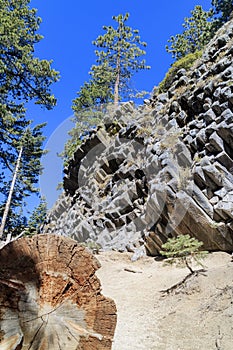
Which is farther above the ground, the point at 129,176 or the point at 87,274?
the point at 129,176

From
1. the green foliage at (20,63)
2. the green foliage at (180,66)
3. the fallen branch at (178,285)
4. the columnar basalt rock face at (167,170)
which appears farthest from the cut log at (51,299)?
the green foliage at (180,66)

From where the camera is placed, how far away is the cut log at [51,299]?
79.9 inches

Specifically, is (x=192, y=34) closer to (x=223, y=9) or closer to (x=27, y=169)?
(x=223, y=9)

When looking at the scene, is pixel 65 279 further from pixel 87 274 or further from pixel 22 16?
pixel 22 16

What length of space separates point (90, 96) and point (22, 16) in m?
11.9

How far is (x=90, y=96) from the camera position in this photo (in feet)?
79.5

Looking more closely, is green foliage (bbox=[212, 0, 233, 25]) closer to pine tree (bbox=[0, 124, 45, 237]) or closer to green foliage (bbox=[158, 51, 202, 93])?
green foliage (bbox=[158, 51, 202, 93])

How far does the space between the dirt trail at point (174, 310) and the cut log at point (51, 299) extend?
2.10 metres

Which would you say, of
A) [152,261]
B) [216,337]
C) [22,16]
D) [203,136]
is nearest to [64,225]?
[152,261]

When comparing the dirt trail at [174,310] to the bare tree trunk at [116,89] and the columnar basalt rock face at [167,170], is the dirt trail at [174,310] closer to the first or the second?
the columnar basalt rock face at [167,170]

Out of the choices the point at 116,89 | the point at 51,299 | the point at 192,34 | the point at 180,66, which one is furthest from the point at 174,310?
the point at 192,34

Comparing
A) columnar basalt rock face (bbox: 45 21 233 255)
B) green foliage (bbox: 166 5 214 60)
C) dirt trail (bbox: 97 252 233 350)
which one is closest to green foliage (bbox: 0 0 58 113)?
A: columnar basalt rock face (bbox: 45 21 233 255)

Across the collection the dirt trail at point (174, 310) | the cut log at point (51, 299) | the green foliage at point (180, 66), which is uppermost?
the green foliage at point (180, 66)

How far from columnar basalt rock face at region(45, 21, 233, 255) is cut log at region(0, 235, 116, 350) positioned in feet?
23.0
